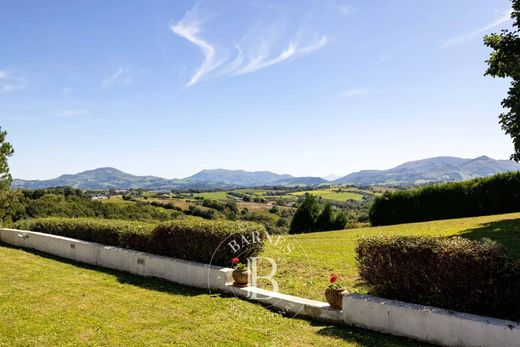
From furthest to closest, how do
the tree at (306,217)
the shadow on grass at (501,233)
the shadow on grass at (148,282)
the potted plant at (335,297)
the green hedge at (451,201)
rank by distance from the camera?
1. the tree at (306,217)
2. the green hedge at (451,201)
3. the shadow on grass at (501,233)
4. the shadow on grass at (148,282)
5. the potted plant at (335,297)

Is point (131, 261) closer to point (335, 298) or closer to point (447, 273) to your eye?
point (335, 298)

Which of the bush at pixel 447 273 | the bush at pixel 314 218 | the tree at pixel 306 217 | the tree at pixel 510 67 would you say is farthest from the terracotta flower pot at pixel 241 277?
the tree at pixel 306 217

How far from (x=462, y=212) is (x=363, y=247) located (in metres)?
27.8

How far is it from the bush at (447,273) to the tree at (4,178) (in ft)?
67.1

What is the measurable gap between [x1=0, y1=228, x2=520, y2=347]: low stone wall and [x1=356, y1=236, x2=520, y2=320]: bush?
0.41 metres

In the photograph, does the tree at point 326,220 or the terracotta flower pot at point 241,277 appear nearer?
the terracotta flower pot at point 241,277

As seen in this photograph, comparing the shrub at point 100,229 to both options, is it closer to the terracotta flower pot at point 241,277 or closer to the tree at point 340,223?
the terracotta flower pot at point 241,277

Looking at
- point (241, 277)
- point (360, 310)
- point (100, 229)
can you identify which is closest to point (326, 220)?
point (100, 229)

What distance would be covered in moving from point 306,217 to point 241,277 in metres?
31.0

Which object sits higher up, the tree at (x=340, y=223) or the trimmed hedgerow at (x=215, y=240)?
the trimmed hedgerow at (x=215, y=240)

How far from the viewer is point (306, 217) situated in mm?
39938

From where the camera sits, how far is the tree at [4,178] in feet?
66.5

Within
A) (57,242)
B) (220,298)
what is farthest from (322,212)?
(220,298)

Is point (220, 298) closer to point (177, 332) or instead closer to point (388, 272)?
point (177, 332)
